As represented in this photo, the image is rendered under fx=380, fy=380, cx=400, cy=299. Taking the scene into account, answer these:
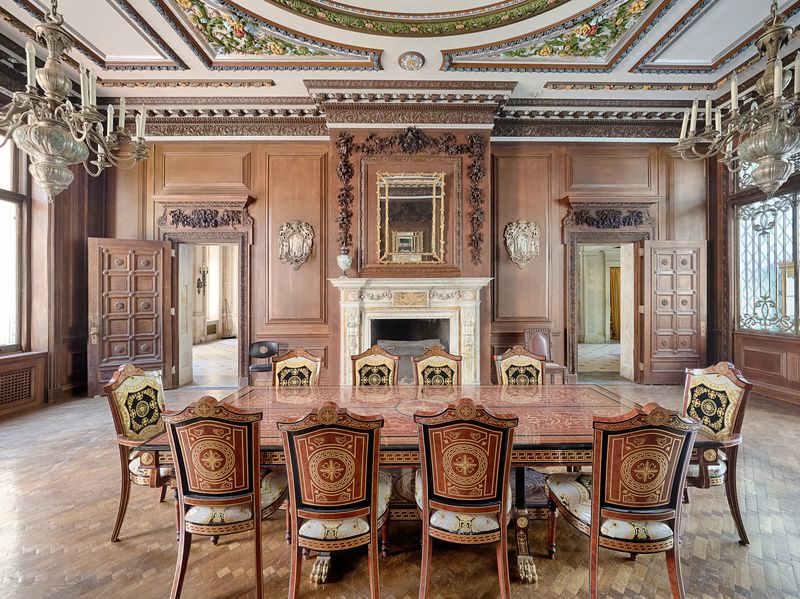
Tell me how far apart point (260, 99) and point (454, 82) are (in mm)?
2522

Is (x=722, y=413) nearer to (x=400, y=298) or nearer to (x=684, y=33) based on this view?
(x=400, y=298)

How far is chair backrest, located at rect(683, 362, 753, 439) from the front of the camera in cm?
213

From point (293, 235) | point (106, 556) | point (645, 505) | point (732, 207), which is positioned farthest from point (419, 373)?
point (732, 207)

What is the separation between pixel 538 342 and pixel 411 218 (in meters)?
2.37

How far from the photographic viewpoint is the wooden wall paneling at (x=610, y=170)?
17.9ft

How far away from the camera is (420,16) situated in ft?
12.0

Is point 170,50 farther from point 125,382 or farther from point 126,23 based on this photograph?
point 125,382

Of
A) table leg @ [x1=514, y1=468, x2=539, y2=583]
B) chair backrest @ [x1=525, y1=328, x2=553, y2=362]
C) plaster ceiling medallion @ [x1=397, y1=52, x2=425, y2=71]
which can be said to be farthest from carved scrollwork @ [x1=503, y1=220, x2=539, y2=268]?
table leg @ [x1=514, y1=468, x2=539, y2=583]

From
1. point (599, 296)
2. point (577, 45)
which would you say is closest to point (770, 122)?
point (577, 45)

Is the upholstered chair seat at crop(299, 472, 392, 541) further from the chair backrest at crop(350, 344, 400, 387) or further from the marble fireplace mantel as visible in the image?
the marble fireplace mantel

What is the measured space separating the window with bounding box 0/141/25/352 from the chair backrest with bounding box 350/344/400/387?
4.51m

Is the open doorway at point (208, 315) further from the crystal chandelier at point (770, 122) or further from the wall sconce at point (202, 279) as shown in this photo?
the crystal chandelier at point (770, 122)

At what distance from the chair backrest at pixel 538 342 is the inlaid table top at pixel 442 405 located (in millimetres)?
2400

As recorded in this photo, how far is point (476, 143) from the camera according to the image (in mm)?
4910
